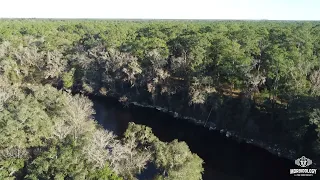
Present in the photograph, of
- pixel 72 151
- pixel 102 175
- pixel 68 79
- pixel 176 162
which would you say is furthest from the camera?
pixel 68 79

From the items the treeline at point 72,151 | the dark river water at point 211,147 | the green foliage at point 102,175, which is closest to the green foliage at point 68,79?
the dark river water at point 211,147

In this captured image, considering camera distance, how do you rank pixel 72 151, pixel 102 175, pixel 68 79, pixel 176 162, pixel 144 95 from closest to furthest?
pixel 102 175 → pixel 72 151 → pixel 176 162 → pixel 144 95 → pixel 68 79

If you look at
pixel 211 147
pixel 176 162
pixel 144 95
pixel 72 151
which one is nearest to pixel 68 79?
pixel 144 95

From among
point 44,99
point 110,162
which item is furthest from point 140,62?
point 110,162

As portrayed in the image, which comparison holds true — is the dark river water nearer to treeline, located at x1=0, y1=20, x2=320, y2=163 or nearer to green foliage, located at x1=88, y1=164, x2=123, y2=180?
treeline, located at x1=0, y1=20, x2=320, y2=163

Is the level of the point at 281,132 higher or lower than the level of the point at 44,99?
lower

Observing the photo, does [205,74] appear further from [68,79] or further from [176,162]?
[68,79]

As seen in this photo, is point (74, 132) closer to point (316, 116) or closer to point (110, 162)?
point (110, 162)
